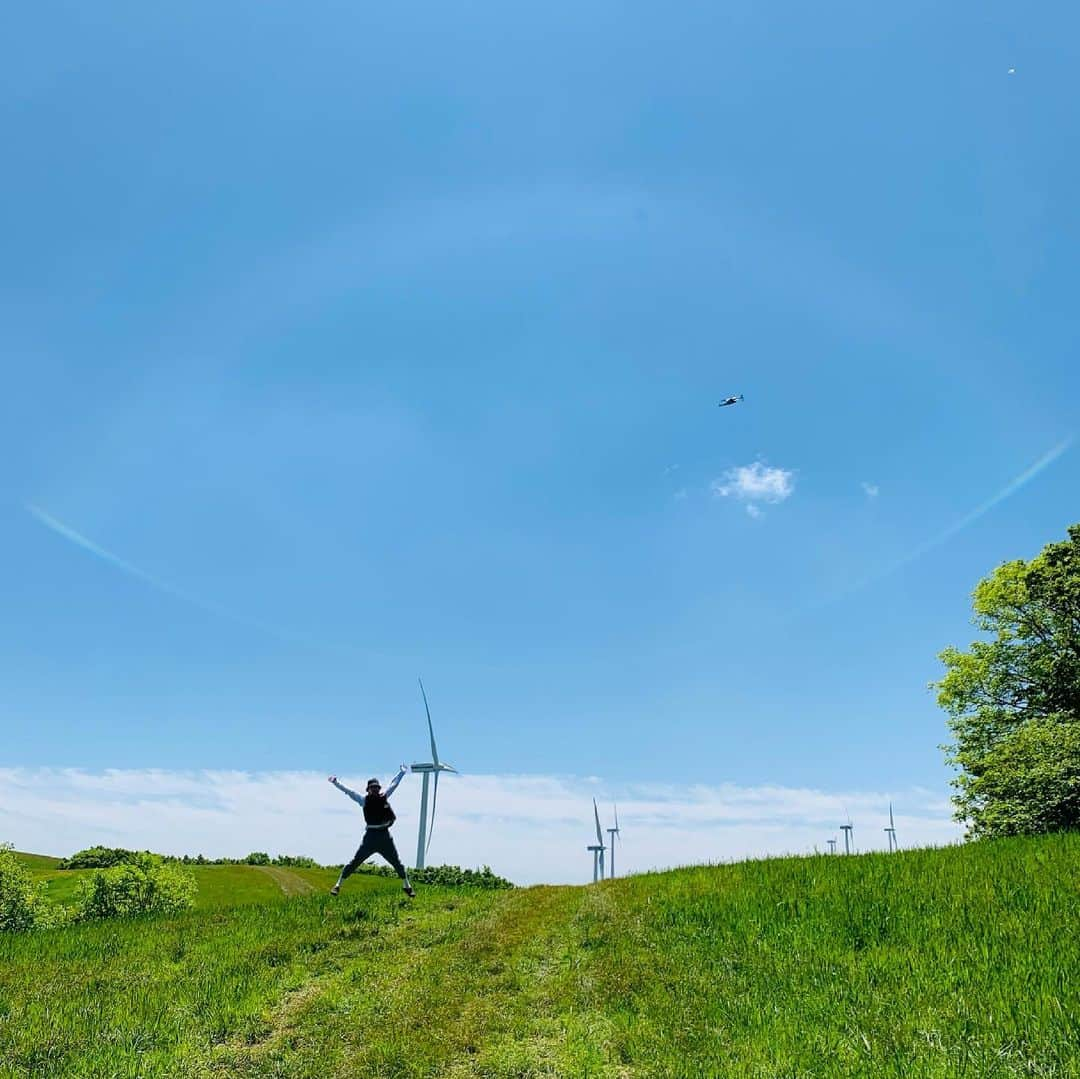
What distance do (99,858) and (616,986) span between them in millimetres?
76823

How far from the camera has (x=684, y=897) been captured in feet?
52.4

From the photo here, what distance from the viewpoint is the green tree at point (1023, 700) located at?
29250mm

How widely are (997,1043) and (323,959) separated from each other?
10056 mm

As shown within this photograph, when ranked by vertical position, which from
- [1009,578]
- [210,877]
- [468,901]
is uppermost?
[1009,578]

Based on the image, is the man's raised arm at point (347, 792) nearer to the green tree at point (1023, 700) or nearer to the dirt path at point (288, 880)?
the green tree at point (1023, 700)

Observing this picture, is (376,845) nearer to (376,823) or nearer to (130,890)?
(376,823)

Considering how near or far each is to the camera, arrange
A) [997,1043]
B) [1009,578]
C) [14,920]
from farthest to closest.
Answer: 1. [14,920]
2. [1009,578]
3. [997,1043]

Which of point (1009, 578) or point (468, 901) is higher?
point (1009, 578)

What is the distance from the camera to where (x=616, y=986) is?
999 centimetres

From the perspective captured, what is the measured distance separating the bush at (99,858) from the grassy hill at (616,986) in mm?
54871

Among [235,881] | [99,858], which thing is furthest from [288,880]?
[99,858]

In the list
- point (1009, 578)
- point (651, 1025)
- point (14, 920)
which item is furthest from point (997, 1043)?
point (14, 920)

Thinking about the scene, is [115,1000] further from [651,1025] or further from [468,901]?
[468,901]

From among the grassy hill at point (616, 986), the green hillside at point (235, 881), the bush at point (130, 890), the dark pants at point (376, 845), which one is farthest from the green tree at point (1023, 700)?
the green hillside at point (235, 881)
